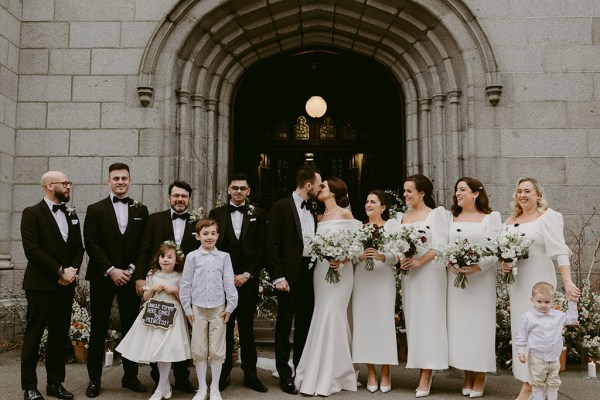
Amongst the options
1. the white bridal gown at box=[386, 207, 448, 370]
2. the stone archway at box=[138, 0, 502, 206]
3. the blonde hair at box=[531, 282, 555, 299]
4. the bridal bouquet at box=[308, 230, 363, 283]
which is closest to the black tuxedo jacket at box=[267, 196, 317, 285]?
the bridal bouquet at box=[308, 230, 363, 283]

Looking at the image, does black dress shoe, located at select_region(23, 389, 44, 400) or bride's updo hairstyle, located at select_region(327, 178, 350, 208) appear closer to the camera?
black dress shoe, located at select_region(23, 389, 44, 400)

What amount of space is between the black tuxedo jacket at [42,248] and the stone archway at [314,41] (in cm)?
292

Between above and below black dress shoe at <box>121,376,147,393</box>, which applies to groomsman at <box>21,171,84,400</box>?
above

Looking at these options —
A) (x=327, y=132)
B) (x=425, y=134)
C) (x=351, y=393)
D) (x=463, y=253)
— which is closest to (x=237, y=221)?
(x=351, y=393)

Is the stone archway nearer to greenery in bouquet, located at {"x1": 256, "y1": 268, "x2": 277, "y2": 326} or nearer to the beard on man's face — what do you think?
greenery in bouquet, located at {"x1": 256, "y1": 268, "x2": 277, "y2": 326}

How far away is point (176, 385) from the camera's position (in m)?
5.58

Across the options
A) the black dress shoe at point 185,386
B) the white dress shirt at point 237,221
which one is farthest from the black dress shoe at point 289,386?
the white dress shirt at point 237,221

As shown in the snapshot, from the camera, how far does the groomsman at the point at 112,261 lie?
215 inches

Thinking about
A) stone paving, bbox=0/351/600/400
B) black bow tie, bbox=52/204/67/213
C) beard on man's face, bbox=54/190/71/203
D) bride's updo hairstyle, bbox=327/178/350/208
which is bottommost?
A: stone paving, bbox=0/351/600/400

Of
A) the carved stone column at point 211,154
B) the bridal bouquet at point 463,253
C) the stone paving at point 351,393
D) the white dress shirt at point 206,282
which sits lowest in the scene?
the stone paving at point 351,393

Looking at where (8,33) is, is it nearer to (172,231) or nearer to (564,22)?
(172,231)

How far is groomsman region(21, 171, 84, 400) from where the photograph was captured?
5.11 meters

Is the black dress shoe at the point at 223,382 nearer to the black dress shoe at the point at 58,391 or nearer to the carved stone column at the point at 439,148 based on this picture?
the black dress shoe at the point at 58,391

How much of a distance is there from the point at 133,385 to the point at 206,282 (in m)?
1.36
